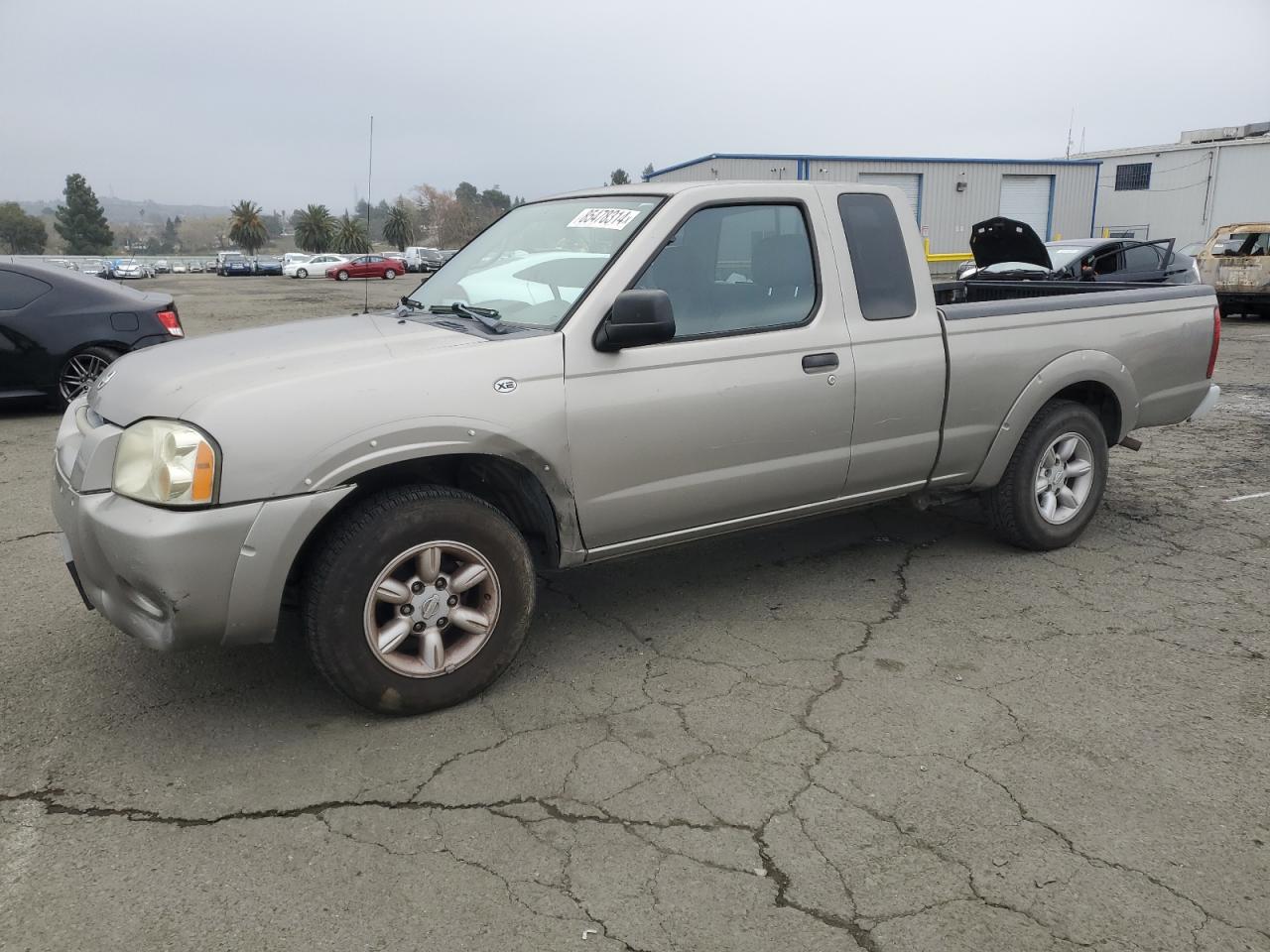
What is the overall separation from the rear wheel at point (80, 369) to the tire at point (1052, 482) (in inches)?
297

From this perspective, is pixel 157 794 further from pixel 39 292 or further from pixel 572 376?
pixel 39 292

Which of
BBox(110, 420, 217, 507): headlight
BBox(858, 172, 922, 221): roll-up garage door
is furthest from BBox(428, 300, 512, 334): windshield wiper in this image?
BBox(858, 172, 922, 221): roll-up garage door

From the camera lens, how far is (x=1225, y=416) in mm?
8938

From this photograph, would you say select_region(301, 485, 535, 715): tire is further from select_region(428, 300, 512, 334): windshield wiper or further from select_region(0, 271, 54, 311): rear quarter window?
select_region(0, 271, 54, 311): rear quarter window

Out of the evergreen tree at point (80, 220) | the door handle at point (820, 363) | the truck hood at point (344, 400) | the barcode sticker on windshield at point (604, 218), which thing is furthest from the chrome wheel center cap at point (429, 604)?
the evergreen tree at point (80, 220)

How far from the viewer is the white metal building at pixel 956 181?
1206 inches

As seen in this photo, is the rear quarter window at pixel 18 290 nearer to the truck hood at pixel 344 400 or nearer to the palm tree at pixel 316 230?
the truck hood at pixel 344 400

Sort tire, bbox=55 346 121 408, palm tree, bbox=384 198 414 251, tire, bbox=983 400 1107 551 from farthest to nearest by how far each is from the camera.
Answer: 1. palm tree, bbox=384 198 414 251
2. tire, bbox=55 346 121 408
3. tire, bbox=983 400 1107 551

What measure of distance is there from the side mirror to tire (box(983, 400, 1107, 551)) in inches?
88.9

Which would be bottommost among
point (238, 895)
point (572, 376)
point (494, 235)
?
point (238, 895)

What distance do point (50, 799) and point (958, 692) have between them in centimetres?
301

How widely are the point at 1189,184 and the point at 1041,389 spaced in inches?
1583

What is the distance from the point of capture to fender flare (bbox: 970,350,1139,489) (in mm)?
4770

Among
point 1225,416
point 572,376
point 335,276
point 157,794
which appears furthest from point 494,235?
point 335,276
